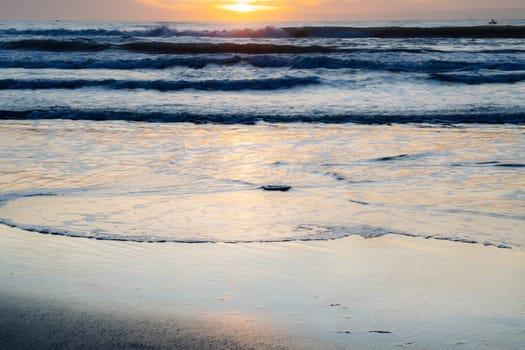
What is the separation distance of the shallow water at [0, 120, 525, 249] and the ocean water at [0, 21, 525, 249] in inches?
0.9

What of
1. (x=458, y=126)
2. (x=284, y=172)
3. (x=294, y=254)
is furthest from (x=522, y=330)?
(x=458, y=126)

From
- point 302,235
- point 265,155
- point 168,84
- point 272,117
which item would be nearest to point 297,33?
point 168,84

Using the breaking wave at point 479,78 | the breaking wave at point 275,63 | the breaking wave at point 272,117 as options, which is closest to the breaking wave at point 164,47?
the breaking wave at point 275,63

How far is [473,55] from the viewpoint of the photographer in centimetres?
2530

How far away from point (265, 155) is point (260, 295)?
456cm

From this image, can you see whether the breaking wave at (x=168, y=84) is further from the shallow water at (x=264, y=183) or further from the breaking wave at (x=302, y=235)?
the breaking wave at (x=302, y=235)

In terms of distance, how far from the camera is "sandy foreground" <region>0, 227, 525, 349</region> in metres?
3.06

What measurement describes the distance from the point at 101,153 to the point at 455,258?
5162mm

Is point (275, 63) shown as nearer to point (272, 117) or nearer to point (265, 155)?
point (272, 117)

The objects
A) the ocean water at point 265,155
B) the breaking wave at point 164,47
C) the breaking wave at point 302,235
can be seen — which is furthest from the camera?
the breaking wave at point 164,47

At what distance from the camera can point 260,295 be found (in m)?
3.61

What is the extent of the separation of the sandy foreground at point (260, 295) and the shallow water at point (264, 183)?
1.12 ft

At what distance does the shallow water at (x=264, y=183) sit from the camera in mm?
4977

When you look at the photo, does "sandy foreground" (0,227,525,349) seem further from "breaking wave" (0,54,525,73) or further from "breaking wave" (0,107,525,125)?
"breaking wave" (0,54,525,73)
